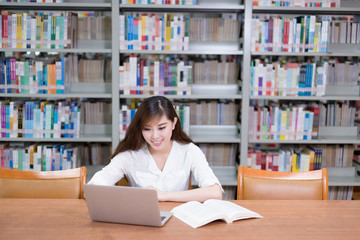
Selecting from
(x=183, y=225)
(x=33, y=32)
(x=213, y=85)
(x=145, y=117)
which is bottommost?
(x=183, y=225)

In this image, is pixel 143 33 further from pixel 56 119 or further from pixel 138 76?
pixel 56 119

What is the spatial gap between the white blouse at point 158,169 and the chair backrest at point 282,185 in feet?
0.70

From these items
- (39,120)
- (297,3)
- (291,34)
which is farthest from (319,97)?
(39,120)

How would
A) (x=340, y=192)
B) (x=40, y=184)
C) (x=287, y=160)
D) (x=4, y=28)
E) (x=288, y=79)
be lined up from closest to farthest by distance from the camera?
1. (x=40, y=184)
2. (x=4, y=28)
3. (x=288, y=79)
4. (x=287, y=160)
5. (x=340, y=192)

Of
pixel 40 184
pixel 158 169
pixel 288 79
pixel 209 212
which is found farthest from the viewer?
pixel 288 79

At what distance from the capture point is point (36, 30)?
3234mm

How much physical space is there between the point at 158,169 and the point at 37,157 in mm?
1642

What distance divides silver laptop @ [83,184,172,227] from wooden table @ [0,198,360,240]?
27 millimetres

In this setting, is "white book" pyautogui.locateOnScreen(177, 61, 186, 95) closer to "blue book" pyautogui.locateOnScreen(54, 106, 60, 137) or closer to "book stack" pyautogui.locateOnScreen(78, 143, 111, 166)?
"book stack" pyautogui.locateOnScreen(78, 143, 111, 166)

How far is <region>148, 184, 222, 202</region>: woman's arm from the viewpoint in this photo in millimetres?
1761

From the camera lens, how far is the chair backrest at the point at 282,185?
196 centimetres

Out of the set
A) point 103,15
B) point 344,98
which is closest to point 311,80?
point 344,98

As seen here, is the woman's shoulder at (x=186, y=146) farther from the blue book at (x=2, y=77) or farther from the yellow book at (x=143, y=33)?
the blue book at (x=2, y=77)

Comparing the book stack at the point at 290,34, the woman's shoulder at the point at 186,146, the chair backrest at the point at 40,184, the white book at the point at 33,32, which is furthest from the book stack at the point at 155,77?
the chair backrest at the point at 40,184
